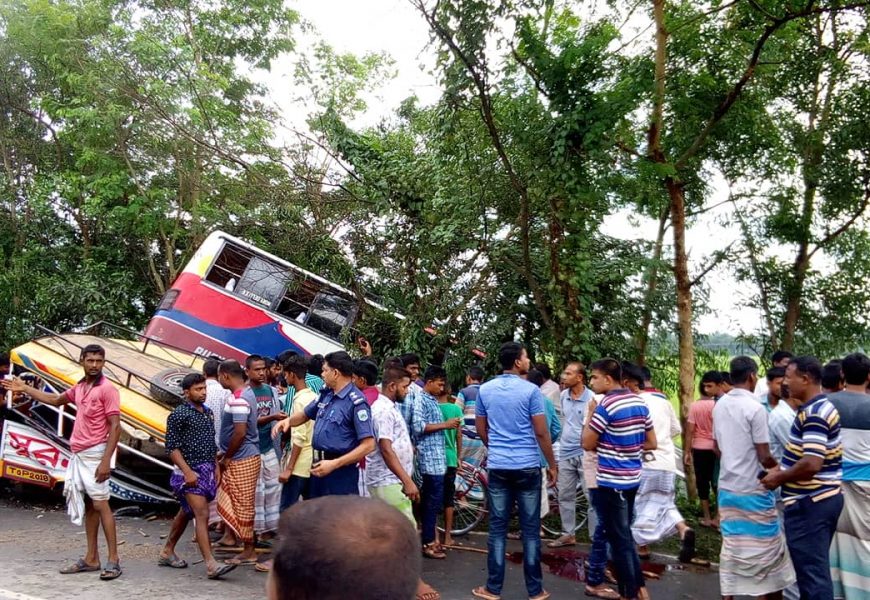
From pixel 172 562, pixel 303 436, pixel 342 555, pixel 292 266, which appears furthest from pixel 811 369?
pixel 292 266

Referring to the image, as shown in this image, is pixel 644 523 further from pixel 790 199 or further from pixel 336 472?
pixel 790 199

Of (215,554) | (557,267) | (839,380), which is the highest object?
(557,267)

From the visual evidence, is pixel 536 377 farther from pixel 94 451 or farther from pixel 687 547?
pixel 94 451

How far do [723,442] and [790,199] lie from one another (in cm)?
575

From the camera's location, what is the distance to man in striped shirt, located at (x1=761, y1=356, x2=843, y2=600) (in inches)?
170

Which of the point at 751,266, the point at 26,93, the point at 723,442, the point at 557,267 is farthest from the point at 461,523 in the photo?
the point at 26,93

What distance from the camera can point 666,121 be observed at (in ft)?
30.8

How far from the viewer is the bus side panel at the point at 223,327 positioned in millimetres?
12023

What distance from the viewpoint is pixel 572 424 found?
702 centimetres

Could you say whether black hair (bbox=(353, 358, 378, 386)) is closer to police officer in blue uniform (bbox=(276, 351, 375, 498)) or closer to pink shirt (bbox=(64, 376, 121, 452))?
police officer in blue uniform (bbox=(276, 351, 375, 498))

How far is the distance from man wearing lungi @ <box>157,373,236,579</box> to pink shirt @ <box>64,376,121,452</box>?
44 centimetres

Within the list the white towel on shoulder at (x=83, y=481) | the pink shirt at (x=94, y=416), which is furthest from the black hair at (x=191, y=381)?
the white towel on shoulder at (x=83, y=481)

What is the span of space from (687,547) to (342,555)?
5.80 metres

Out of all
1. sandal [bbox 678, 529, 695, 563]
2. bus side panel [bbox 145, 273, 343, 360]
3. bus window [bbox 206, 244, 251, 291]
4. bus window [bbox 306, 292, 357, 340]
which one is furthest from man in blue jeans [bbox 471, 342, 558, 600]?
bus window [bbox 206, 244, 251, 291]
